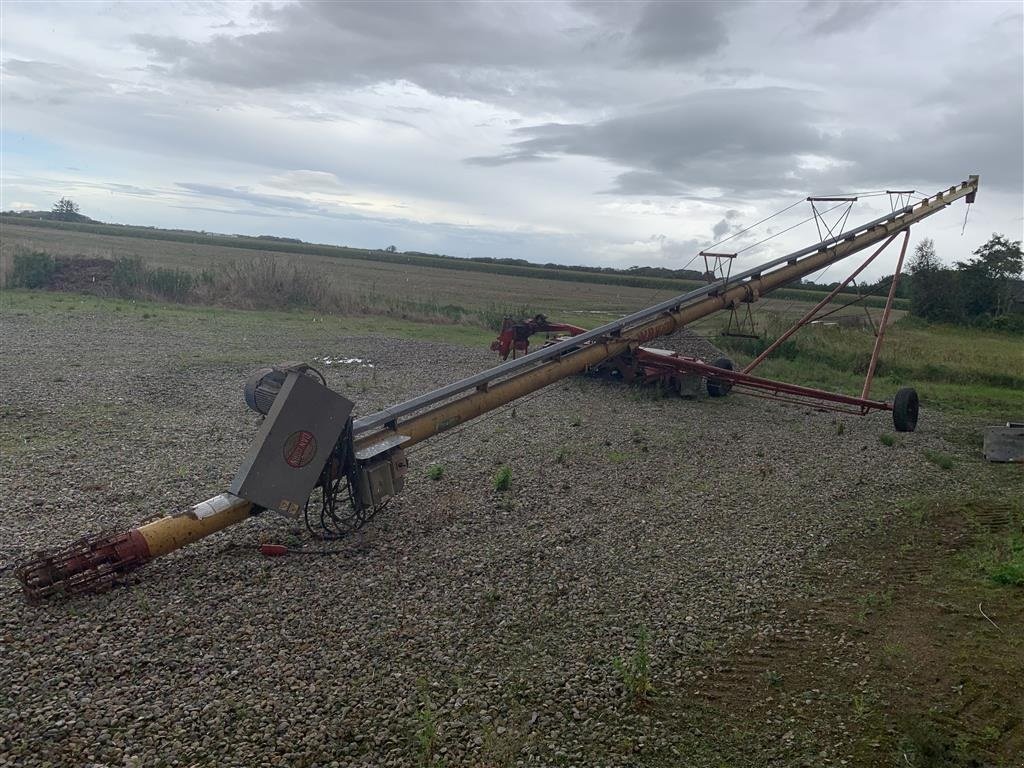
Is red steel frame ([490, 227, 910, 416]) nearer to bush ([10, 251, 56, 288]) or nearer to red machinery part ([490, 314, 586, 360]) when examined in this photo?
red machinery part ([490, 314, 586, 360])

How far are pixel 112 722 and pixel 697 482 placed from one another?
7.45 metres

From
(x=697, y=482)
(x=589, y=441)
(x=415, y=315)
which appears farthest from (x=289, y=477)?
(x=415, y=315)

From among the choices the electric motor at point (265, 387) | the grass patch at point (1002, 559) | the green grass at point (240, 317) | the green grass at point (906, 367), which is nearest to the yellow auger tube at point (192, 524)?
the electric motor at point (265, 387)

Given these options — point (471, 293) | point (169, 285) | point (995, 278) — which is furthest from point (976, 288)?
point (169, 285)

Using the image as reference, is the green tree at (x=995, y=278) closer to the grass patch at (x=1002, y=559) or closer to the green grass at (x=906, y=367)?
the green grass at (x=906, y=367)

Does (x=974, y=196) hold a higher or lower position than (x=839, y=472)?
higher

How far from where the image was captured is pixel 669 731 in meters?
4.87

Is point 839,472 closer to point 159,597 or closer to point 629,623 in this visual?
point 629,623

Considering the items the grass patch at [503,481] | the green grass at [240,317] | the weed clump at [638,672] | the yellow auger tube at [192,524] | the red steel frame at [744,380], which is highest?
the red steel frame at [744,380]

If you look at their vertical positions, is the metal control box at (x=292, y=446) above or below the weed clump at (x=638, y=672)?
above

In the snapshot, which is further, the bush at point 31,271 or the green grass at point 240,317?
the bush at point 31,271

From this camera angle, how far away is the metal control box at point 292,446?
679 centimetres

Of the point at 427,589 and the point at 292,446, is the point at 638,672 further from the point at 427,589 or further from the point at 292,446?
the point at 292,446

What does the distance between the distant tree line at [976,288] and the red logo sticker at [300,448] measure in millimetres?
36568
